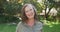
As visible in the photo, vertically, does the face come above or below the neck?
above

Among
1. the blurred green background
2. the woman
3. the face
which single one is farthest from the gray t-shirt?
the blurred green background

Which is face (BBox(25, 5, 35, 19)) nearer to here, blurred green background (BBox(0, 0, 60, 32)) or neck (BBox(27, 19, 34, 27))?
neck (BBox(27, 19, 34, 27))

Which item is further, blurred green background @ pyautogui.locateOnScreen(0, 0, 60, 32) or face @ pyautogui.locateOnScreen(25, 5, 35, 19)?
blurred green background @ pyautogui.locateOnScreen(0, 0, 60, 32)

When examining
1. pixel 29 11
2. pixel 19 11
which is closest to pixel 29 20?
pixel 29 11

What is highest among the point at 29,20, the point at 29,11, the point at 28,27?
the point at 29,11

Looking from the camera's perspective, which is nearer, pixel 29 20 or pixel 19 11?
pixel 29 20

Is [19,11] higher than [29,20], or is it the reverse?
[29,20]

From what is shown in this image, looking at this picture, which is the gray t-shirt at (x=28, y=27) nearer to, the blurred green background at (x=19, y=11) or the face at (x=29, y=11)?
the face at (x=29, y=11)

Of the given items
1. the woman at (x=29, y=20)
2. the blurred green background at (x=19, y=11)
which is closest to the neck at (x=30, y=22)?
Answer: the woman at (x=29, y=20)

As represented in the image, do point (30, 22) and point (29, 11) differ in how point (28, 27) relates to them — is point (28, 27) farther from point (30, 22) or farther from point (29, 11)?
point (29, 11)

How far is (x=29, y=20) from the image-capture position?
290 centimetres

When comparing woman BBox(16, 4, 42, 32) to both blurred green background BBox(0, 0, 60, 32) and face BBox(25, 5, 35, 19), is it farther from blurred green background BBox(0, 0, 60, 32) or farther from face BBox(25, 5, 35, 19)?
blurred green background BBox(0, 0, 60, 32)

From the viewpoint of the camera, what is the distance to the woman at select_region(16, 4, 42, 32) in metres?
2.83

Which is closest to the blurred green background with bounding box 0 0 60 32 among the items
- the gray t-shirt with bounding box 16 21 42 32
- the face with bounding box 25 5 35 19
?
the gray t-shirt with bounding box 16 21 42 32
